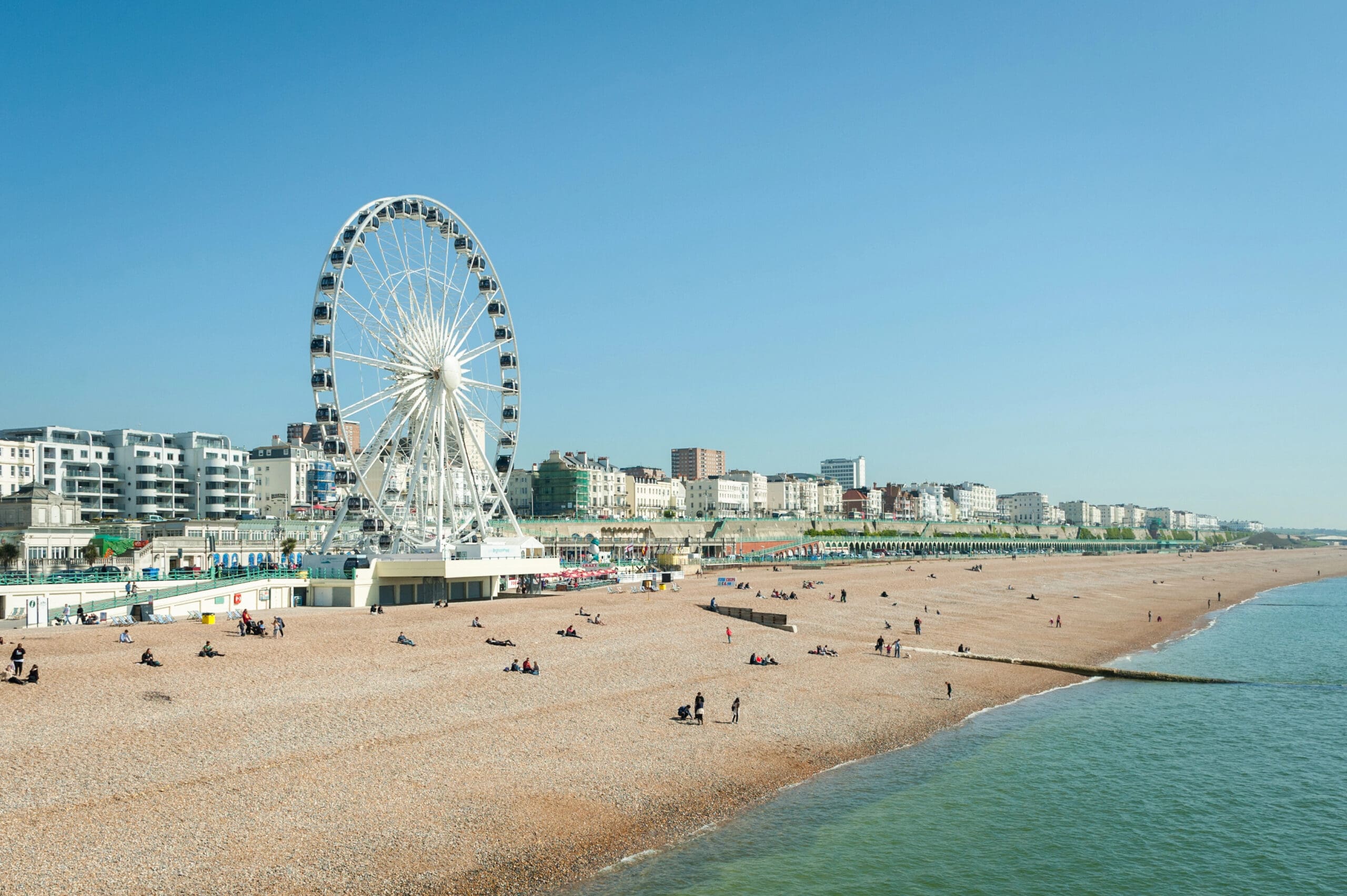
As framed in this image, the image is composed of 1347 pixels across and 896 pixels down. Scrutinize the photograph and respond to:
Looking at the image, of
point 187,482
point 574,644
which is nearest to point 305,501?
point 187,482

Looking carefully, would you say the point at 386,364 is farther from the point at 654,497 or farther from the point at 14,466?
the point at 654,497

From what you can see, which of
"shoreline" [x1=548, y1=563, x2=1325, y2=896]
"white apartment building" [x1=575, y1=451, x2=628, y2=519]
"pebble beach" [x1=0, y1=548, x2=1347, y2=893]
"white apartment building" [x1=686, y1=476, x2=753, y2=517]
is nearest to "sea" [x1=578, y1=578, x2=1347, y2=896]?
"shoreline" [x1=548, y1=563, x2=1325, y2=896]

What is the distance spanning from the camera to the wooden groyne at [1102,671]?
37.6m

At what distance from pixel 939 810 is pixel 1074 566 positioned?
108154 millimetres

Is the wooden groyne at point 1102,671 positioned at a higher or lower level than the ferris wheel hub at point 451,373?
lower

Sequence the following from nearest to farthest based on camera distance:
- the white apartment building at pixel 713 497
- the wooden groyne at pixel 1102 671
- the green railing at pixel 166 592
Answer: the green railing at pixel 166 592 < the wooden groyne at pixel 1102 671 < the white apartment building at pixel 713 497

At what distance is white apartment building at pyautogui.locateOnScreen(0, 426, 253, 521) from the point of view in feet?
289

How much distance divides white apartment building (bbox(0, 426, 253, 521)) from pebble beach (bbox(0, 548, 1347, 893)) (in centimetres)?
6054

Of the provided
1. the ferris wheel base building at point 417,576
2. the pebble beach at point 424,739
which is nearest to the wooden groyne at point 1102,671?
the pebble beach at point 424,739

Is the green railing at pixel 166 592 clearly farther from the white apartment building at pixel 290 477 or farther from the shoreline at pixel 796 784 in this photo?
the white apartment building at pixel 290 477

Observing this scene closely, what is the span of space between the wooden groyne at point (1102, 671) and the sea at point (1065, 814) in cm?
355

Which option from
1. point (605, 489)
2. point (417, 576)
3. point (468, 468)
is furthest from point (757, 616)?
point (605, 489)

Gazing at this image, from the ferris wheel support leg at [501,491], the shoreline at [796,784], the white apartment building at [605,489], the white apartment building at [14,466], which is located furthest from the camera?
the white apartment building at [605,489]

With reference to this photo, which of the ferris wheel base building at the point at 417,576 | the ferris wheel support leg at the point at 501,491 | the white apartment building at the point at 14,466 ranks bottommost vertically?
the ferris wheel base building at the point at 417,576
